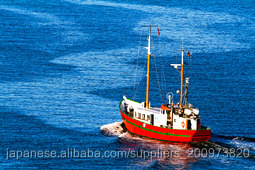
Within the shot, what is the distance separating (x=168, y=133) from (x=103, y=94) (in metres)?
35.1

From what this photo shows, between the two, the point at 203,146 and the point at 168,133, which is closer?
the point at 203,146

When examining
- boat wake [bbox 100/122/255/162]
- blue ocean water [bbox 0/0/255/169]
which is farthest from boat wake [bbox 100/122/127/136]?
blue ocean water [bbox 0/0/255/169]

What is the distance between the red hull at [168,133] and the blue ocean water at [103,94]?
134 centimetres

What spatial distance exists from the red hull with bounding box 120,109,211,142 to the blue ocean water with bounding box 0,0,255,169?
1336 millimetres

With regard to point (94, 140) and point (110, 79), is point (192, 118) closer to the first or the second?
point (94, 140)

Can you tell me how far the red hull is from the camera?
10388 cm

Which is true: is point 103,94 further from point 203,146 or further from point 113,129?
point 203,146

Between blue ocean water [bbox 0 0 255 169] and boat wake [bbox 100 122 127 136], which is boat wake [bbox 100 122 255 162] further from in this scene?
boat wake [bbox 100 122 127 136]

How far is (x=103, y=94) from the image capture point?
138 metres

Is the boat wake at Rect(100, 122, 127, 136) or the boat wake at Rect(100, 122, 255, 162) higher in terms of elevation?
the boat wake at Rect(100, 122, 127, 136)

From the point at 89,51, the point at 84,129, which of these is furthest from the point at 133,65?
the point at 84,129

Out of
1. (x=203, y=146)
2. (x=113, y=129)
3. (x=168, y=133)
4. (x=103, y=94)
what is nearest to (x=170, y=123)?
(x=168, y=133)

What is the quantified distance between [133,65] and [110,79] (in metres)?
14.9

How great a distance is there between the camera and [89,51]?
178625mm
